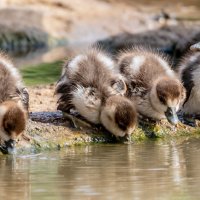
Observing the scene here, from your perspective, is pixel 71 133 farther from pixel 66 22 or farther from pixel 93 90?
pixel 66 22

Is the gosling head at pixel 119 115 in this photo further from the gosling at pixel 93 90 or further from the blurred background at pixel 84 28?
the blurred background at pixel 84 28

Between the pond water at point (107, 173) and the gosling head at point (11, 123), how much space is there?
15 cm

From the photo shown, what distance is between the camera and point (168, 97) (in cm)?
808

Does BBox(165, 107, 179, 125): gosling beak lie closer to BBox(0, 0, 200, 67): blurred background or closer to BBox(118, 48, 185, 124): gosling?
BBox(118, 48, 185, 124): gosling

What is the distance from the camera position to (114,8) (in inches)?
893

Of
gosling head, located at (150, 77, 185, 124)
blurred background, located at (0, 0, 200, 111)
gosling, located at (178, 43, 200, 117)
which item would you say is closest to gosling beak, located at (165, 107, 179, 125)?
gosling head, located at (150, 77, 185, 124)

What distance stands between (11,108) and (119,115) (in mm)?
1043

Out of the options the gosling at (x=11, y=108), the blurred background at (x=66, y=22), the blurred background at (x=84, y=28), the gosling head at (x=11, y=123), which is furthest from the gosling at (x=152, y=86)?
the blurred background at (x=66, y=22)

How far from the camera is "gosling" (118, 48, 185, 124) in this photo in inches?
318

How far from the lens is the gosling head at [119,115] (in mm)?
7742

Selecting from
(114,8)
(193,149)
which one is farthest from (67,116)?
(114,8)

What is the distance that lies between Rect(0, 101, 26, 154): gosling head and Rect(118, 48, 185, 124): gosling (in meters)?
1.43

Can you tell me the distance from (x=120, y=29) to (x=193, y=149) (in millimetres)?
12727

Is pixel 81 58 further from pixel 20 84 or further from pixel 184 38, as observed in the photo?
pixel 184 38
